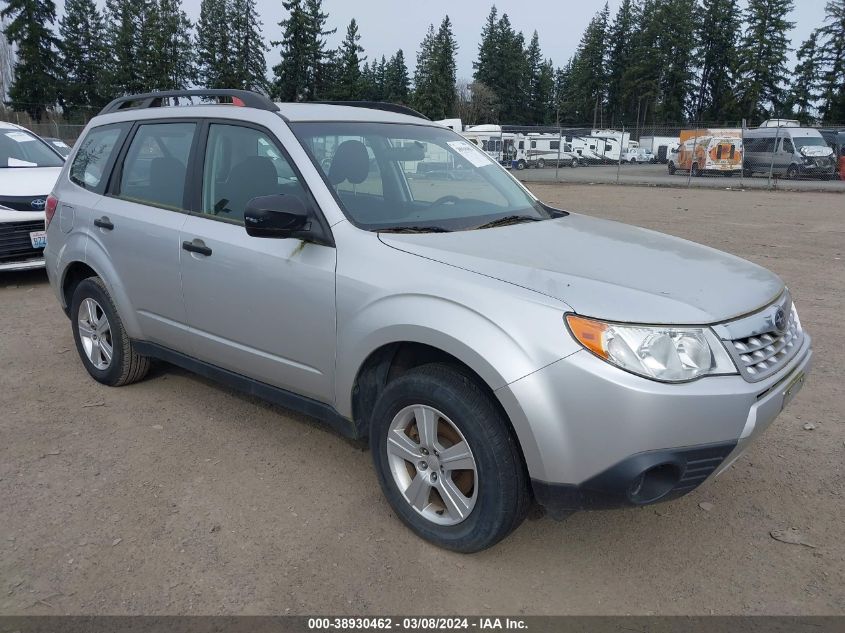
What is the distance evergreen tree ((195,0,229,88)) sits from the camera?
253ft

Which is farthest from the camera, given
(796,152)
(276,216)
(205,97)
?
(796,152)

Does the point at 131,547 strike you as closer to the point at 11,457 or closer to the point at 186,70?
the point at 11,457

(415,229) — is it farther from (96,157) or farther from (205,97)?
(96,157)

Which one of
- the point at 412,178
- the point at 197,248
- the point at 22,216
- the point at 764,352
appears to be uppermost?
the point at 412,178

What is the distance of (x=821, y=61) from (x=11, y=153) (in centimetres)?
8245

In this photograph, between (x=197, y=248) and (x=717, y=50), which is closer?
(x=197, y=248)

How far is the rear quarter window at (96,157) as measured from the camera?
A: 15.0ft

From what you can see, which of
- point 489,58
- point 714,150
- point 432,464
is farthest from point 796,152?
point 489,58

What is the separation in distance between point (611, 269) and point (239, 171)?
6.81 ft

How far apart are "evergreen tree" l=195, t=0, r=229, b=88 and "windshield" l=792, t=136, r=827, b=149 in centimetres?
6243

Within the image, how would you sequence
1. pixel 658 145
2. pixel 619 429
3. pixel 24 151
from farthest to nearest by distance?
pixel 658 145
pixel 24 151
pixel 619 429

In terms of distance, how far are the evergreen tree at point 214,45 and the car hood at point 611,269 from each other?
79.1m

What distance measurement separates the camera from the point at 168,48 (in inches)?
2980

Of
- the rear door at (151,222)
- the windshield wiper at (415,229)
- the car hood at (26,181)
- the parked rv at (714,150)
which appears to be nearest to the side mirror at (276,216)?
the windshield wiper at (415,229)
